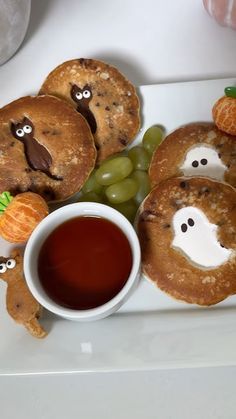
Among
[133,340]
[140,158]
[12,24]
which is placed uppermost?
[12,24]

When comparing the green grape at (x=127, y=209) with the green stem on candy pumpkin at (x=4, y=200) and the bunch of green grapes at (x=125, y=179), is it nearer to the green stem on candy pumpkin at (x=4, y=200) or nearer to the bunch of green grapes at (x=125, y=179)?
the bunch of green grapes at (x=125, y=179)

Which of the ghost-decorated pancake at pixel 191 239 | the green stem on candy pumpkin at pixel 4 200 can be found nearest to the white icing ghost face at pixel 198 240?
the ghost-decorated pancake at pixel 191 239

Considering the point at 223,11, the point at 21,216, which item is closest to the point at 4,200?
the point at 21,216

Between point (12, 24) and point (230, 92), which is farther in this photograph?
point (12, 24)

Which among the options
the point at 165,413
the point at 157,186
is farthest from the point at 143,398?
the point at 157,186

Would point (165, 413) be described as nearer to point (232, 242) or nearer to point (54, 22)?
point (232, 242)

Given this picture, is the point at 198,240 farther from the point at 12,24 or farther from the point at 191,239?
the point at 12,24

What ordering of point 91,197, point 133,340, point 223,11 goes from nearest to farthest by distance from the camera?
1. point 133,340
2. point 91,197
3. point 223,11
